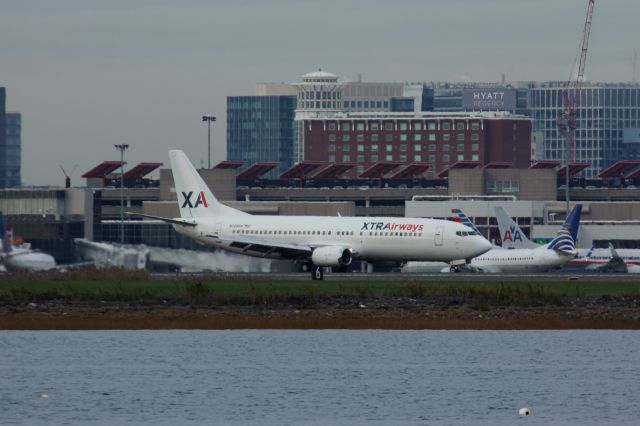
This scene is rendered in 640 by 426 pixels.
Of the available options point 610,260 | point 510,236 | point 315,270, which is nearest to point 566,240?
point 610,260

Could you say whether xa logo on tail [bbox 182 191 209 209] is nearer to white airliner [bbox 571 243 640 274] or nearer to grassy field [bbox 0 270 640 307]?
grassy field [bbox 0 270 640 307]

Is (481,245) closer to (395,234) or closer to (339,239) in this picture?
(395,234)

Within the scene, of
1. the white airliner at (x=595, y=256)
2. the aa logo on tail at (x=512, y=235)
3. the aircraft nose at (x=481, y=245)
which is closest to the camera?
the aircraft nose at (x=481, y=245)

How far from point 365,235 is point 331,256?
12.0 ft

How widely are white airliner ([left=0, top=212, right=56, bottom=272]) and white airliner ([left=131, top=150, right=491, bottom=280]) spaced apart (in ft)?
52.1

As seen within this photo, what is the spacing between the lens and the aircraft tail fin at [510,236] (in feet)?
567

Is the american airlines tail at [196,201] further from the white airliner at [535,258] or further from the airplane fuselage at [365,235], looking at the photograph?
the white airliner at [535,258]

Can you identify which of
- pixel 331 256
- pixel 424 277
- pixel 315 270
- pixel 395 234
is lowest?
pixel 424 277

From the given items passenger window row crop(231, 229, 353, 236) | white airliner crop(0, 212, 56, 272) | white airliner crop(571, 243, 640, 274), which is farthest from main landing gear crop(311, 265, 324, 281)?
white airliner crop(571, 243, 640, 274)

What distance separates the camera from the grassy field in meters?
101

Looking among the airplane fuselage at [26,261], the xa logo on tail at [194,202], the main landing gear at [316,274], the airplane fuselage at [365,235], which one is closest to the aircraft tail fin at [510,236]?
the airplane fuselage at [365,235]

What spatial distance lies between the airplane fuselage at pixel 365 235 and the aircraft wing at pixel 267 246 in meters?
0.31

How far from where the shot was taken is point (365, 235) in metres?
128
